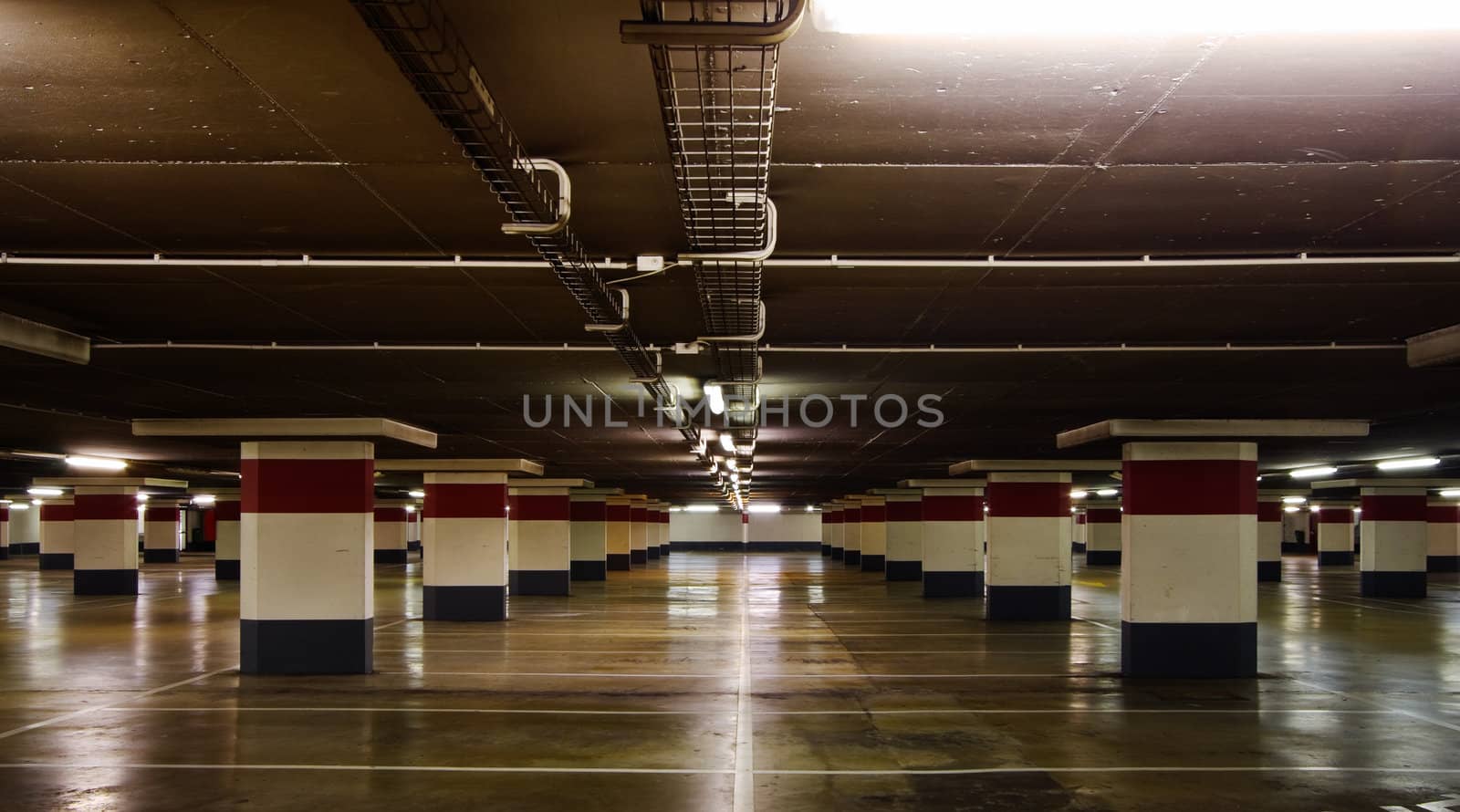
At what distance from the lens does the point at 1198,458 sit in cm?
1675

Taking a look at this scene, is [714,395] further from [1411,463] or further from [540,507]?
[540,507]

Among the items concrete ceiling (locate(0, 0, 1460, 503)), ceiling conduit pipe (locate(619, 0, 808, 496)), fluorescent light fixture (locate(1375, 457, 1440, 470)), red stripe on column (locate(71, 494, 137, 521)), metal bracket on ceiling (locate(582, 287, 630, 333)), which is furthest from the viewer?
red stripe on column (locate(71, 494, 137, 521))

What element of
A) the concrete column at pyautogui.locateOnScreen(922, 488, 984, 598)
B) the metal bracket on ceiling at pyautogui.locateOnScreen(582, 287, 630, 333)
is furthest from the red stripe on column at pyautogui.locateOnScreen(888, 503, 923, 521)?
the metal bracket on ceiling at pyautogui.locateOnScreen(582, 287, 630, 333)

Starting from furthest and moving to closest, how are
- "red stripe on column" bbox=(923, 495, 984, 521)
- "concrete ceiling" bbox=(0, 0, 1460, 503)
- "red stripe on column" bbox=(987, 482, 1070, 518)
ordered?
"red stripe on column" bbox=(923, 495, 984, 521)
"red stripe on column" bbox=(987, 482, 1070, 518)
"concrete ceiling" bbox=(0, 0, 1460, 503)

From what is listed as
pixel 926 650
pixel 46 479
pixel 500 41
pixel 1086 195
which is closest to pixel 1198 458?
pixel 926 650

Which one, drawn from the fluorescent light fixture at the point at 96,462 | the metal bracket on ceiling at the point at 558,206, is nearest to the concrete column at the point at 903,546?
the fluorescent light fixture at the point at 96,462

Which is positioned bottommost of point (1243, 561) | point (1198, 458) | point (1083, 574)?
point (1083, 574)

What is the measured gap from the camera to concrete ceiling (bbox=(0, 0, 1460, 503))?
403 centimetres

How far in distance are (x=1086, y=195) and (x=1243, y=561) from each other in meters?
12.3

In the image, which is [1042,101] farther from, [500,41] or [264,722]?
[264,722]

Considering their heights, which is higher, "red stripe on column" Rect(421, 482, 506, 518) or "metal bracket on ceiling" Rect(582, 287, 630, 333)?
"metal bracket on ceiling" Rect(582, 287, 630, 333)

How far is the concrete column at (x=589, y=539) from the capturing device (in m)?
42.4

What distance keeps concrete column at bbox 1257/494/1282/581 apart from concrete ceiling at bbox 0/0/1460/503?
32.9m

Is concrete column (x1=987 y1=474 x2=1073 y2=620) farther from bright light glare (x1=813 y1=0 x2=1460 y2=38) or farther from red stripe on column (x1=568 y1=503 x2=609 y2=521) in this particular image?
bright light glare (x1=813 y1=0 x2=1460 y2=38)
